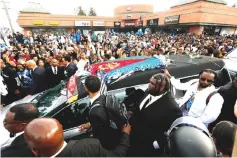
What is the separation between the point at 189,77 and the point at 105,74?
1.59m

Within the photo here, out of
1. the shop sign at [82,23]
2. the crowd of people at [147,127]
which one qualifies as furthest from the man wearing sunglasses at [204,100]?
the shop sign at [82,23]

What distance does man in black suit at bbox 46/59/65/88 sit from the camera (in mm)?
4866

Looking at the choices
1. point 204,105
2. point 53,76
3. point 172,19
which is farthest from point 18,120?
point 172,19

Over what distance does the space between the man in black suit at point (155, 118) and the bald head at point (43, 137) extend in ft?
3.99

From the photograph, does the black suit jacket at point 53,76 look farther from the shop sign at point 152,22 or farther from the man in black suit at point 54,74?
the shop sign at point 152,22

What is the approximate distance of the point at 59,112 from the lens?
2465mm

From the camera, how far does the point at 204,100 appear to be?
2344 millimetres

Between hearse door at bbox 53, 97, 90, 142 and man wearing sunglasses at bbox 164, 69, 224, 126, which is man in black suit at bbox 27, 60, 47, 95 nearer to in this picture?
hearse door at bbox 53, 97, 90, 142

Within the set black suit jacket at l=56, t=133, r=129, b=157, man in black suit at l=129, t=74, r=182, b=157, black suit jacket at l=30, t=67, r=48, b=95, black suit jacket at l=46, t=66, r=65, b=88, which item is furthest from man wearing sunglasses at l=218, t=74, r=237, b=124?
black suit jacket at l=46, t=66, r=65, b=88

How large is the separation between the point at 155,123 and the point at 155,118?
0.06 meters

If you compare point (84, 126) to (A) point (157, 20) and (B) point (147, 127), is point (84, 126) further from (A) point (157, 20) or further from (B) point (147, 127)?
(A) point (157, 20)

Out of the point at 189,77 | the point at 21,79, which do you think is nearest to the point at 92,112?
the point at 189,77

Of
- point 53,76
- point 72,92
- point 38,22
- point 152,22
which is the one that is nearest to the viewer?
point 72,92

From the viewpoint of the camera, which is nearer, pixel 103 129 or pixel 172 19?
pixel 103 129
